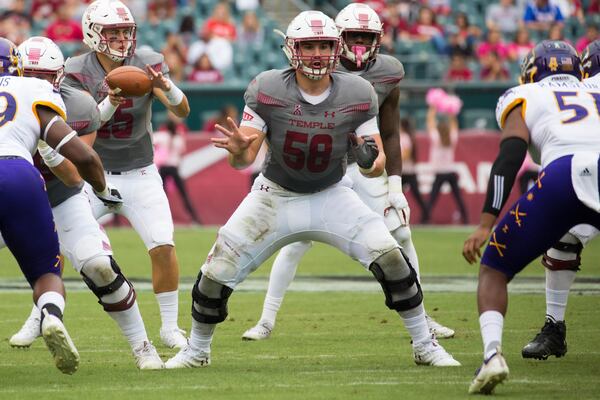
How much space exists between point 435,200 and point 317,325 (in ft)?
27.6

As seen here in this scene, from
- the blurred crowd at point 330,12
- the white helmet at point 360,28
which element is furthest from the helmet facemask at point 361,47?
the blurred crowd at point 330,12

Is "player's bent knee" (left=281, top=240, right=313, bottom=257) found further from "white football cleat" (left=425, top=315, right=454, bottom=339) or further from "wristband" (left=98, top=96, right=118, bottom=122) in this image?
"wristband" (left=98, top=96, right=118, bottom=122)

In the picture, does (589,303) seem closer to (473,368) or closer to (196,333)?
(473,368)

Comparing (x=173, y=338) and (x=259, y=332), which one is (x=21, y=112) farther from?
(x=259, y=332)

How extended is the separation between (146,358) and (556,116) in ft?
7.82

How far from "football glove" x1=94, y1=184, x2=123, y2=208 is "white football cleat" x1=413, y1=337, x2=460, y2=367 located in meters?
1.75

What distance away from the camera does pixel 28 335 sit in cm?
688

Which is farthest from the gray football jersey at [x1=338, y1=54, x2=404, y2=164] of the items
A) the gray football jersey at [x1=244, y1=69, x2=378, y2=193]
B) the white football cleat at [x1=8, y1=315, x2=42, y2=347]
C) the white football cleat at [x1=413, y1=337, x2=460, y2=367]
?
the white football cleat at [x1=8, y1=315, x2=42, y2=347]

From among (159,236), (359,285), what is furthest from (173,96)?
(359,285)

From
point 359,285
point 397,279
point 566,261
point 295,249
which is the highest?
point 397,279

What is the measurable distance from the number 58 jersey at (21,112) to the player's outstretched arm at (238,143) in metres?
0.76

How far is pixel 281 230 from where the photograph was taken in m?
5.98

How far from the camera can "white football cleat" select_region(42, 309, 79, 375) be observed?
5078 millimetres

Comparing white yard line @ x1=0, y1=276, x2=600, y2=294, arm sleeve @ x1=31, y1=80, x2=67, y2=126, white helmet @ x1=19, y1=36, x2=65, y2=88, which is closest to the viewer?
arm sleeve @ x1=31, y1=80, x2=67, y2=126
